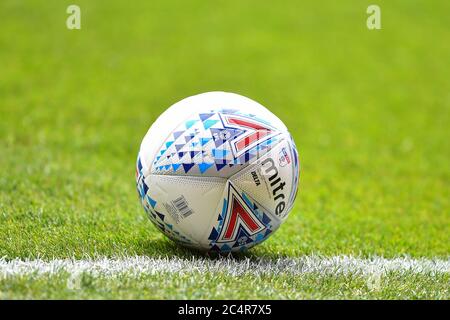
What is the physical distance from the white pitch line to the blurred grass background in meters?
0.26

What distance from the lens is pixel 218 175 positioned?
4.80 metres

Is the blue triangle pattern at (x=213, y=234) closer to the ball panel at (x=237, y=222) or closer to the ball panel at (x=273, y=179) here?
the ball panel at (x=237, y=222)

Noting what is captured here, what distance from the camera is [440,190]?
905 centimetres

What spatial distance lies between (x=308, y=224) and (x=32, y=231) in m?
2.79

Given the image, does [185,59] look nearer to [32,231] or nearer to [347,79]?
[347,79]

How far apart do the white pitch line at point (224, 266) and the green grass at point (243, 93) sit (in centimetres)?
21

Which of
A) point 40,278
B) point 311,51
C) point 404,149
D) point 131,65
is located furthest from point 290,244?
point 311,51

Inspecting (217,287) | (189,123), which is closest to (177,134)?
(189,123)

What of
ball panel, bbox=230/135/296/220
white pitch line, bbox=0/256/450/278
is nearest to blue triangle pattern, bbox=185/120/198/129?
ball panel, bbox=230/135/296/220

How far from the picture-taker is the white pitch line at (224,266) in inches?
174

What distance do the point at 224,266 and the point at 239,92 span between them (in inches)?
331

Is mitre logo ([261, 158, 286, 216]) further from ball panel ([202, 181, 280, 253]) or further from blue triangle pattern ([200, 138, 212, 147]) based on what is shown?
blue triangle pattern ([200, 138, 212, 147])

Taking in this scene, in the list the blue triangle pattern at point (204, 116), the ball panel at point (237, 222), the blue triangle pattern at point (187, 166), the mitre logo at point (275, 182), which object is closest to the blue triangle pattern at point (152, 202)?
the blue triangle pattern at point (187, 166)

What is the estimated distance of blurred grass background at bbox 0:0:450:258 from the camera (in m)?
6.30
